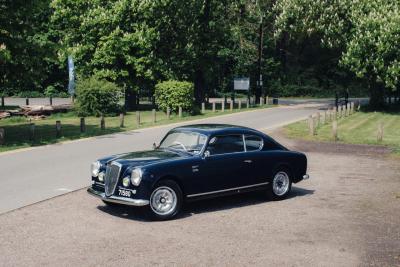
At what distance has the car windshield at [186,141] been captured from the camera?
10.2 meters

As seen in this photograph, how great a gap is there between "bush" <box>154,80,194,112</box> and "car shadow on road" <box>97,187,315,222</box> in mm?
21859

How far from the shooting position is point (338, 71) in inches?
2040

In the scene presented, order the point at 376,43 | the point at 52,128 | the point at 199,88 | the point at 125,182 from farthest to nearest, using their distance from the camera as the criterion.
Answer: the point at 199,88, the point at 376,43, the point at 52,128, the point at 125,182

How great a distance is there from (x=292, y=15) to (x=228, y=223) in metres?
31.9

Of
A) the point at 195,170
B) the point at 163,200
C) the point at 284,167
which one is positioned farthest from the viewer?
the point at 284,167

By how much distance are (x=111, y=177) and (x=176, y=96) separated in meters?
24.1

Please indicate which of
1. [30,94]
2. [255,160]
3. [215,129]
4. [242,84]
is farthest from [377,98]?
[30,94]

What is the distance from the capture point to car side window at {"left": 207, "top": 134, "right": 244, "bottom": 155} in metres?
10.3

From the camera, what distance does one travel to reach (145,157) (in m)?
9.85

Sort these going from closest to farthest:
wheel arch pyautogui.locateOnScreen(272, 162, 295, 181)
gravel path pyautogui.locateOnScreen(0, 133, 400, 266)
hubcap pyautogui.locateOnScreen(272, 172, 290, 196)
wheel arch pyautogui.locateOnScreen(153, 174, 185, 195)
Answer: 1. gravel path pyautogui.locateOnScreen(0, 133, 400, 266)
2. wheel arch pyautogui.locateOnScreen(153, 174, 185, 195)
3. wheel arch pyautogui.locateOnScreen(272, 162, 295, 181)
4. hubcap pyautogui.locateOnScreen(272, 172, 290, 196)

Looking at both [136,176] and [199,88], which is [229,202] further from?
[199,88]

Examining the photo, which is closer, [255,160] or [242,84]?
[255,160]

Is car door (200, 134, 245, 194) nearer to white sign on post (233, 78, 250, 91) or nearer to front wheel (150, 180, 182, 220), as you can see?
front wheel (150, 180, 182, 220)

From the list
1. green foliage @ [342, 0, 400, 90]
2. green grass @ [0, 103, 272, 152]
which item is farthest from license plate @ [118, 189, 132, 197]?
green foliage @ [342, 0, 400, 90]
